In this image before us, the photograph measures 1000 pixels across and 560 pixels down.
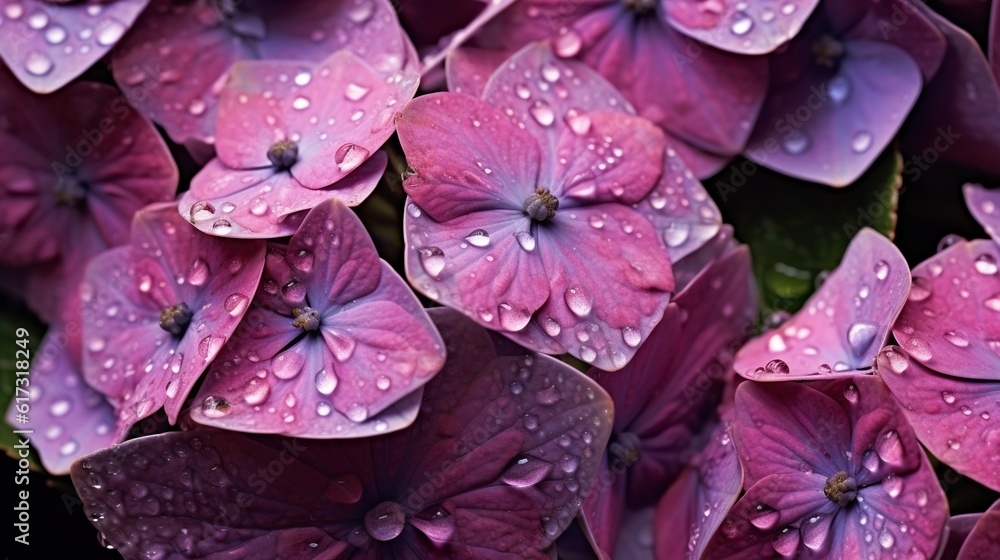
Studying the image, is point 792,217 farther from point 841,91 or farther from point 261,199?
point 261,199

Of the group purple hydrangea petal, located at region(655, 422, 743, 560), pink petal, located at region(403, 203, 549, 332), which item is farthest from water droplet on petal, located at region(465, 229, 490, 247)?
purple hydrangea petal, located at region(655, 422, 743, 560)

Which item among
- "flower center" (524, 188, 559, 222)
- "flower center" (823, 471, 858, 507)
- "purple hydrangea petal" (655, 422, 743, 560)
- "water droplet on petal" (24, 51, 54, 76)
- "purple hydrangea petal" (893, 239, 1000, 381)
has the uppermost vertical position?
"water droplet on petal" (24, 51, 54, 76)

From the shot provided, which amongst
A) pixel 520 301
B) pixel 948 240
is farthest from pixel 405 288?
pixel 948 240

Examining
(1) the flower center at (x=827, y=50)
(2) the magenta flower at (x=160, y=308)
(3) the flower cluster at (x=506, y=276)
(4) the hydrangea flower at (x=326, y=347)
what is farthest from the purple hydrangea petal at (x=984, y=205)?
(2) the magenta flower at (x=160, y=308)

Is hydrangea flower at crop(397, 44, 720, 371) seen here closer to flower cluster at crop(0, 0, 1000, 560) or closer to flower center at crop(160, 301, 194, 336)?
flower cluster at crop(0, 0, 1000, 560)

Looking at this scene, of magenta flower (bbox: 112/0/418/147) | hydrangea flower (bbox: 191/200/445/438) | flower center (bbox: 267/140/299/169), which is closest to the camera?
hydrangea flower (bbox: 191/200/445/438)

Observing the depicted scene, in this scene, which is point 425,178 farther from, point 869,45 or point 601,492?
point 869,45
